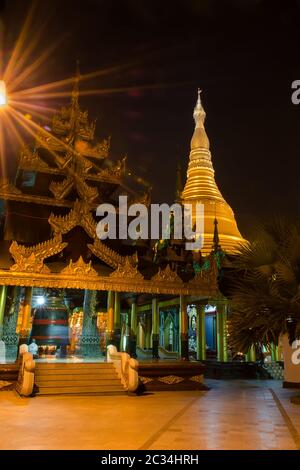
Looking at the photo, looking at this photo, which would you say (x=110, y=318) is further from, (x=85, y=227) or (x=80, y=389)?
(x=85, y=227)

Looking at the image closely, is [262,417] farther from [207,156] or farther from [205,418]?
[207,156]

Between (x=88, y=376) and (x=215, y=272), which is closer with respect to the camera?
(x=88, y=376)

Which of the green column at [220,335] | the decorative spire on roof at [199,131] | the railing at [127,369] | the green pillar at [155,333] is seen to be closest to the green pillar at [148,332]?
the green column at [220,335]

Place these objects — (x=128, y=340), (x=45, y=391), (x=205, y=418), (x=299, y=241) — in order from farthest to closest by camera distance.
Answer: (x=128, y=340) < (x=45, y=391) < (x=299, y=241) < (x=205, y=418)

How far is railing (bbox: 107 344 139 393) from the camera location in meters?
11.8

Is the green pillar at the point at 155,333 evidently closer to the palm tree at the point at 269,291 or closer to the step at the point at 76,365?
→ the step at the point at 76,365

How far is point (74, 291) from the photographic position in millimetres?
18141

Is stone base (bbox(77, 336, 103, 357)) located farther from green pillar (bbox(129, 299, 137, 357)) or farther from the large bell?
the large bell

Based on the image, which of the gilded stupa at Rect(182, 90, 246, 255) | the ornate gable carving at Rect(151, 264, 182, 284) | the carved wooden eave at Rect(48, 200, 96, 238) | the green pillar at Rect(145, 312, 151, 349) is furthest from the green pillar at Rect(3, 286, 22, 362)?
the gilded stupa at Rect(182, 90, 246, 255)

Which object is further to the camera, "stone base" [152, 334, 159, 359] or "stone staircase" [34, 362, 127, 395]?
"stone base" [152, 334, 159, 359]

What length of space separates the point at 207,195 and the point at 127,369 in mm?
27396

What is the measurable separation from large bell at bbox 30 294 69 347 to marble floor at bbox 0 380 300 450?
301cm
